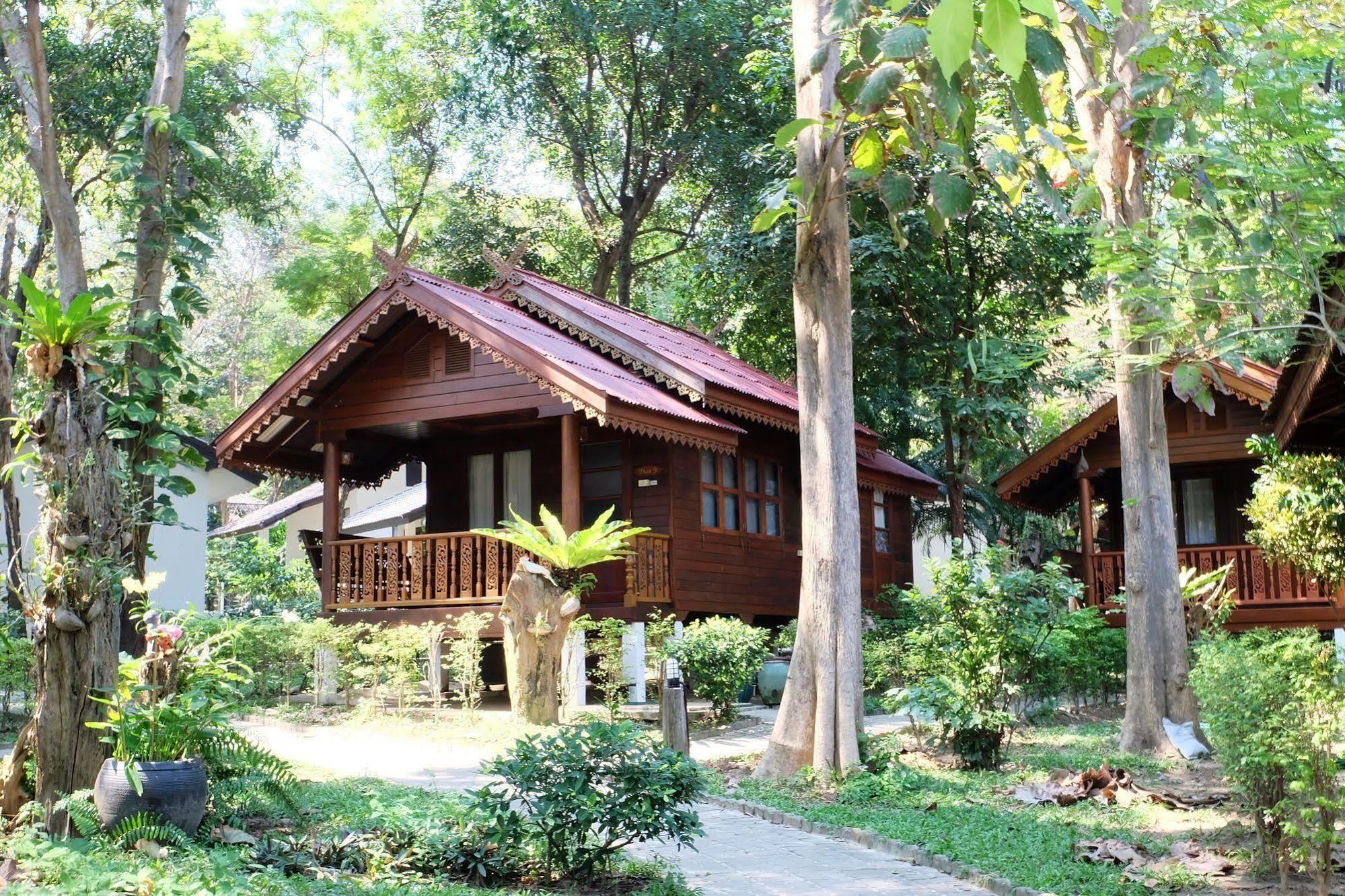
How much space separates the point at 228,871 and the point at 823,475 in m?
6.56

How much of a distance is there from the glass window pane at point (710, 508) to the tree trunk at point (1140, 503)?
7.96 metres

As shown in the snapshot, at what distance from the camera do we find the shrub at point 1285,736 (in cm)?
616

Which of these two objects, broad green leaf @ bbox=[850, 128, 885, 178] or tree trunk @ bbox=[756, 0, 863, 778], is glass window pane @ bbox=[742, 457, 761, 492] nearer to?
tree trunk @ bbox=[756, 0, 863, 778]

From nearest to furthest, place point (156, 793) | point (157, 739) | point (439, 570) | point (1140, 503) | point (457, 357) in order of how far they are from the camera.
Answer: point (156, 793), point (157, 739), point (1140, 503), point (439, 570), point (457, 357)

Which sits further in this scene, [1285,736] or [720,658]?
[720,658]

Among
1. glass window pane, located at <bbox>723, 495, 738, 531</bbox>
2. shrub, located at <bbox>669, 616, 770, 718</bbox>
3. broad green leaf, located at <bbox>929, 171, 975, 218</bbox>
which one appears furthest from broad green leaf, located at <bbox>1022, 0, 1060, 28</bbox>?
glass window pane, located at <bbox>723, 495, 738, 531</bbox>

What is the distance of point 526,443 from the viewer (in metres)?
20.2

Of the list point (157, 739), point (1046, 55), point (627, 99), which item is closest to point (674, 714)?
point (157, 739)

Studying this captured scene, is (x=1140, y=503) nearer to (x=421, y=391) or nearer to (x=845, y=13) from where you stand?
(x=845, y=13)

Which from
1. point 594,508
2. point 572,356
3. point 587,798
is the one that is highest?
point 572,356

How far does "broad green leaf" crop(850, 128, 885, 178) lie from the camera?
7422 mm

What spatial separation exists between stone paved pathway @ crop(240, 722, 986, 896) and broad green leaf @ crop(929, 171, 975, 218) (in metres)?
3.86

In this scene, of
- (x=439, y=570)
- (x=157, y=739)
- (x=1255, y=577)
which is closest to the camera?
(x=157, y=739)

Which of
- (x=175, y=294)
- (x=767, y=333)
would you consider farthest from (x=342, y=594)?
(x=767, y=333)
